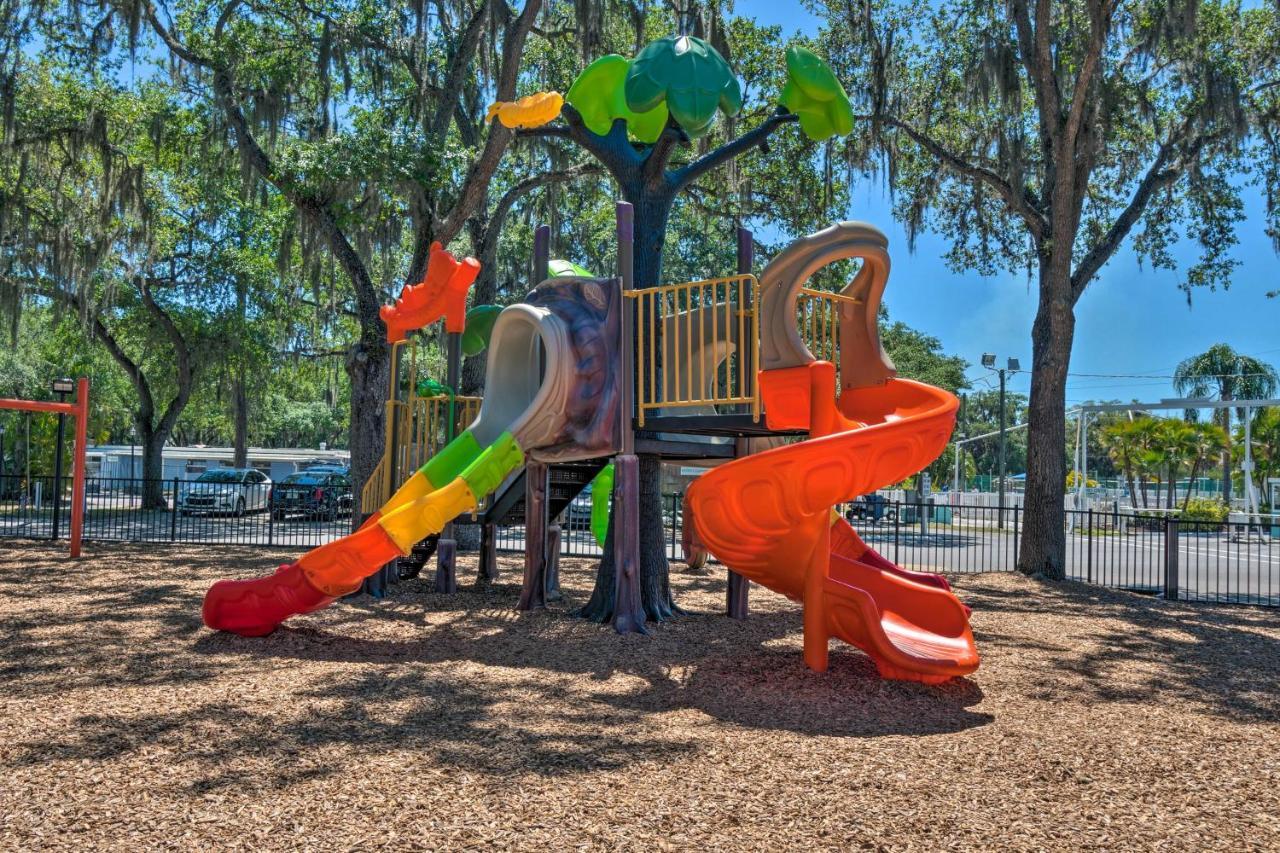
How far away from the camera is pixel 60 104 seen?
1650 centimetres

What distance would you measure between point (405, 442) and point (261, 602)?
3.43 metres

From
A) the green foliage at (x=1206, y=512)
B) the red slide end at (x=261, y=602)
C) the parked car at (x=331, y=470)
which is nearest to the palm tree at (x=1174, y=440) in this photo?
the green foliage at (x=1206, y=512)

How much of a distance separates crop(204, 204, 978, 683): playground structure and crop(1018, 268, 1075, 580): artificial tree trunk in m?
5.86

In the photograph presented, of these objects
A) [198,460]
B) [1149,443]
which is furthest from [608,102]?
[198,460]

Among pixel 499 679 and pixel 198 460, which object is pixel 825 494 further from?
pixel 198 460

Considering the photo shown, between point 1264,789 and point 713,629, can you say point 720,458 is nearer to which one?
point 713,629

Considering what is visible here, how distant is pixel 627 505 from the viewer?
791 centimetres

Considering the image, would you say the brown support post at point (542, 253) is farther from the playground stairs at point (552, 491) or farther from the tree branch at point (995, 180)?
the tree branch at point (995, 180)

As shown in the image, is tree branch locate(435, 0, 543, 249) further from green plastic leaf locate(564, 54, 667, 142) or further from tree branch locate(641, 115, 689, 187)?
tree branch locate(641, 115, 689, 187)

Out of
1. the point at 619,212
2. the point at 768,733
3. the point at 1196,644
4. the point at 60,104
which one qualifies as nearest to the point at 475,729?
the point at 768,733

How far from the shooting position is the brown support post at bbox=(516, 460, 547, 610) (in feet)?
30.0

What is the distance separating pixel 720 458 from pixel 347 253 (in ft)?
21.1

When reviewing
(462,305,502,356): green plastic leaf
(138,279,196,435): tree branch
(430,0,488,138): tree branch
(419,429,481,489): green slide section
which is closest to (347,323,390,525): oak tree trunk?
(462,305,502,356): green plastic leaf

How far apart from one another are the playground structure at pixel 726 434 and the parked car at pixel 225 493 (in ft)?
44.0
